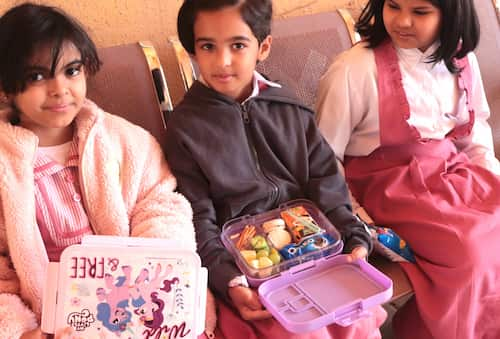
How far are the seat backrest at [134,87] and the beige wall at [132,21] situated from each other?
126 millimetres

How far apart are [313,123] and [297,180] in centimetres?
15

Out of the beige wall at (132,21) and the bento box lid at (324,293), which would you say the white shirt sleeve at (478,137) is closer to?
the bento box lid at (324,293)

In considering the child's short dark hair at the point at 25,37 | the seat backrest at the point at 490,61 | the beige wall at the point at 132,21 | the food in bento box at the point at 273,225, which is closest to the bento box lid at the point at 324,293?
the food in bento box at the point at 273,225

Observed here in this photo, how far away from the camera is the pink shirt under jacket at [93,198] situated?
1.11 meters

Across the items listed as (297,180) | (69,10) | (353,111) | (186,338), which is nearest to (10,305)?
(186,338)

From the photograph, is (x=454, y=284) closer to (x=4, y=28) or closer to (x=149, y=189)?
(x=149, y=189)

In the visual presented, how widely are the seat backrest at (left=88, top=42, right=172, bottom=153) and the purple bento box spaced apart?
427 mm

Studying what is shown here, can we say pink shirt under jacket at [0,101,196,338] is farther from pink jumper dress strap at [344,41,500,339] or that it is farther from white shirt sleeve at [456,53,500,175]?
white shirt sleeve at [456,53,500,175]

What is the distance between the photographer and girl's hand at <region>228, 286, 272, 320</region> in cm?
117

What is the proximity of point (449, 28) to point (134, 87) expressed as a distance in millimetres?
866

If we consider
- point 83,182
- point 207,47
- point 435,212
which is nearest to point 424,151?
point 435,212

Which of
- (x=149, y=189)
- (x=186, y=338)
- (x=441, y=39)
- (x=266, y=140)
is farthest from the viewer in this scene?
(x=441, y=39)

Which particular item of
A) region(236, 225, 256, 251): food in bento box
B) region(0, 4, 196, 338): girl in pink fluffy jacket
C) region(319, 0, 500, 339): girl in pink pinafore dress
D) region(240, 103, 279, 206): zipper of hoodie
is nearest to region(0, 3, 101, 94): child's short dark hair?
region(0, 4, 196, 338): girl in pink fluffy jacket

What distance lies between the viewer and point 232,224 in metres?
1.35
